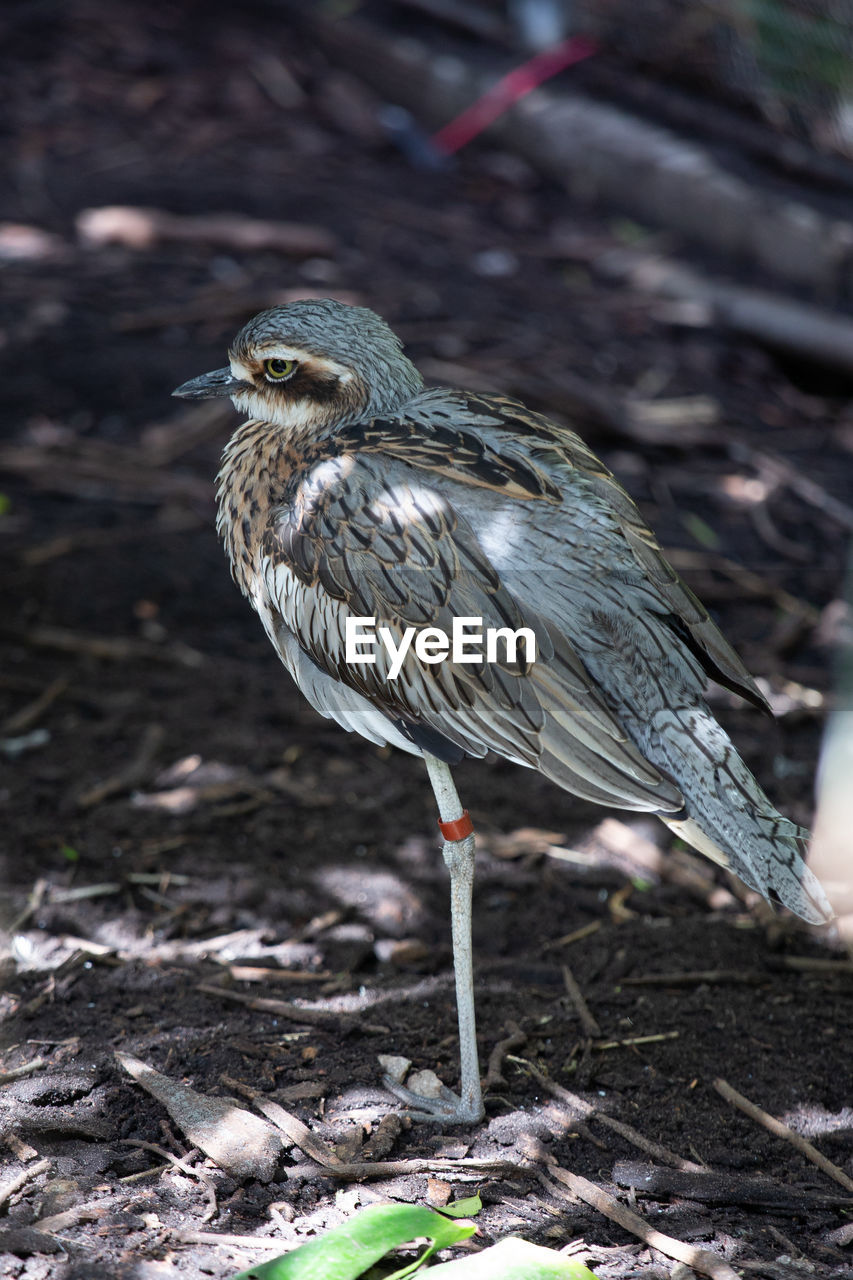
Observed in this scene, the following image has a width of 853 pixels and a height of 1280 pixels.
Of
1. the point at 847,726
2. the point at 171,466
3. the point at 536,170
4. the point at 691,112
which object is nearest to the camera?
the point at 847,726

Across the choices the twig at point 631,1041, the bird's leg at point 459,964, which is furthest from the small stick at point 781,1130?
the bird's leg at point 459,964

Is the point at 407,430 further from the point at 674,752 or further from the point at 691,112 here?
the point at 691,112

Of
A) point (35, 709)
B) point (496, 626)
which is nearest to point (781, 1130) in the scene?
point (496, 626)

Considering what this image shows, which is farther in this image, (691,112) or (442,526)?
(691,112)

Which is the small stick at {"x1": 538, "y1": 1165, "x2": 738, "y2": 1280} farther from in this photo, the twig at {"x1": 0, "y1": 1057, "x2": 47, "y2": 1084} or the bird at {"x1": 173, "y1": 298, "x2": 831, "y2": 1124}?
the twig at {"x1": 0, "y1": 1057, "x2": 47, "y2": 1084}

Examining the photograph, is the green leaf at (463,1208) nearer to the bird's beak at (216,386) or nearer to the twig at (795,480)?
the bird's beak at (216,386)

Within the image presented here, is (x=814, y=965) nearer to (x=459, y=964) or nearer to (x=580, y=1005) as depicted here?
(x=580, y=1005)

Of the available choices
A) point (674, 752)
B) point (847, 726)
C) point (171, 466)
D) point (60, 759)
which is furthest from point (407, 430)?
point (171, 466)
